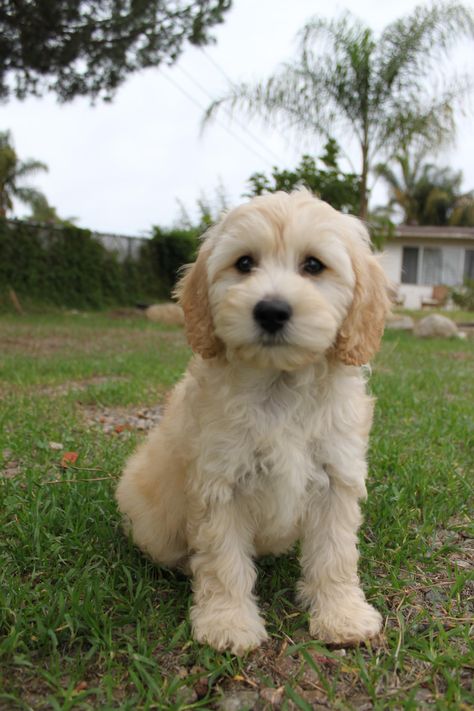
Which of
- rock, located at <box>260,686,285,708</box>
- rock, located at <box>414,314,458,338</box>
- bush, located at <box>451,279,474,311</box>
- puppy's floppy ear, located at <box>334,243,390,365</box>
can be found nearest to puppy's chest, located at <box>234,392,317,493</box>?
puppy's floppy ear, located at <box>334,243,390,365</box>

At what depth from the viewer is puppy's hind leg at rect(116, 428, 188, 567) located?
2.55m

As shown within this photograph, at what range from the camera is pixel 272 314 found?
78.8 inches

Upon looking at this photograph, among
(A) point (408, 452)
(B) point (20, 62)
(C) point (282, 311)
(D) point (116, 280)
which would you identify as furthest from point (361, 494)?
(D) point (116, 280)

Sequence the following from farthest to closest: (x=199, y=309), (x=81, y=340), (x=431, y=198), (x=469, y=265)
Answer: (x=431, y=198) < (x=469, y=265) < (x=81, y=340) < (x=199, y=309)

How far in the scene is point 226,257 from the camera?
224cm

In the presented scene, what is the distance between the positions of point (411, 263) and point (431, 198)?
1217cm

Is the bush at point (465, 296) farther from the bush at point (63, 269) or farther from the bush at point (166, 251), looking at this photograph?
the bush at point (63, 269)

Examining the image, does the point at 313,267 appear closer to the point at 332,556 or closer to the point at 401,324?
the point at 332,556

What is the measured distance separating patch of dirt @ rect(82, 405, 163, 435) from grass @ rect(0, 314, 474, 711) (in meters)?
0.13

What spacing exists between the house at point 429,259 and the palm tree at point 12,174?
2109 centimetres

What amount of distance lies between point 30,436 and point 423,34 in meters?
11.8

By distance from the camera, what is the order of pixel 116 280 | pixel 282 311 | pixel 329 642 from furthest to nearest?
pixel 116 280
pixel 329 642
pixel 282 311

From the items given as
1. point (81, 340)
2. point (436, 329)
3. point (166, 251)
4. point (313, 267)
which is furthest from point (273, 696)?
point (166, 251)

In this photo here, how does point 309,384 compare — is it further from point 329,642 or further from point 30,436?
point 30,436
